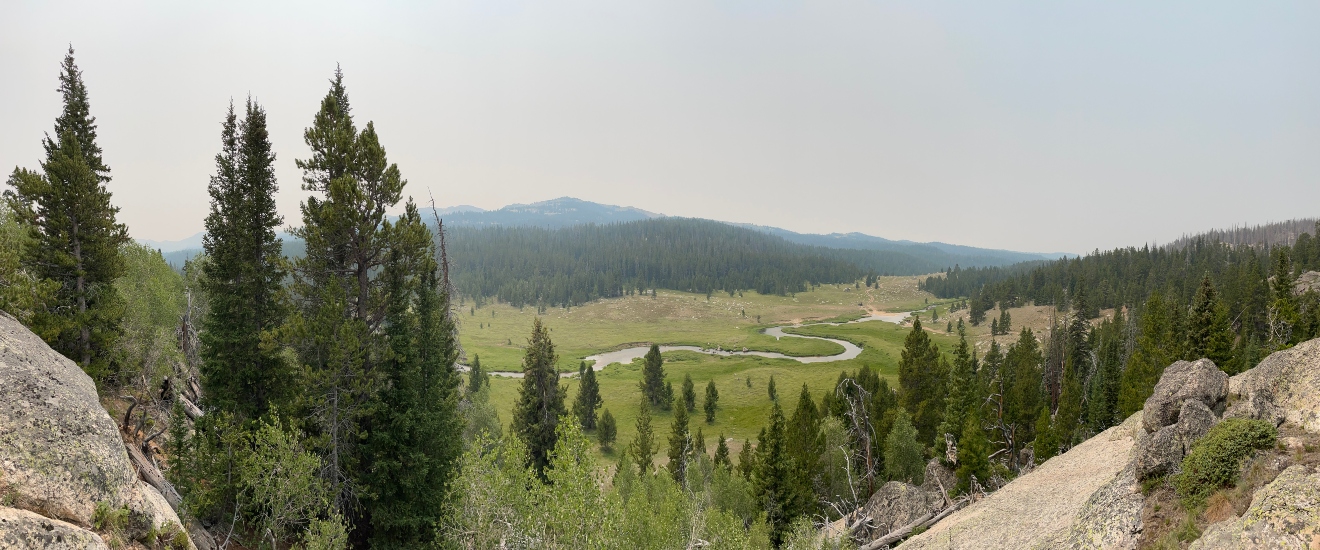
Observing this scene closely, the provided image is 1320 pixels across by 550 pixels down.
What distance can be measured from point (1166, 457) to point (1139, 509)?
69.3 inches

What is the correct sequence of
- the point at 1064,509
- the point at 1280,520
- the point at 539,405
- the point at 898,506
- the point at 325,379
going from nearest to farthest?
the point at 1280,520
the point at 1064,509
the point at 325,379
the point at 898,506
the point at 539,405

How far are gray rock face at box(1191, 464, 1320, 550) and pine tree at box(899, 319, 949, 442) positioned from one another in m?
43.9

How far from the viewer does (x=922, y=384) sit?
Answer: 5566 centimetres

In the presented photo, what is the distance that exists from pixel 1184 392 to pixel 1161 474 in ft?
10.5

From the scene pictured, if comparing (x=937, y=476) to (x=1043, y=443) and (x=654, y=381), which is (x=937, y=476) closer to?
(x=1043, y=443)

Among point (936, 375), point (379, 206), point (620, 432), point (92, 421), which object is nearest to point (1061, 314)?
point (936, 375)

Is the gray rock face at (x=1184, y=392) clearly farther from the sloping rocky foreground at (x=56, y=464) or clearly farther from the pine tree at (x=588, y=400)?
the pine tree at (x=588, y=400)

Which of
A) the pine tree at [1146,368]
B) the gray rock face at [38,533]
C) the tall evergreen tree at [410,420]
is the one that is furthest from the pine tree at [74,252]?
the pine tree at [1146,368]

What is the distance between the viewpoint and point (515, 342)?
16775cm

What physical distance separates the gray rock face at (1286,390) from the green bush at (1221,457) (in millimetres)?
1353

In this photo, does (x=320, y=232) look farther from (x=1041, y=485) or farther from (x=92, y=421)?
(x=1041, y=485)

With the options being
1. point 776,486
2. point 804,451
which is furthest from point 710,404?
point 776,486

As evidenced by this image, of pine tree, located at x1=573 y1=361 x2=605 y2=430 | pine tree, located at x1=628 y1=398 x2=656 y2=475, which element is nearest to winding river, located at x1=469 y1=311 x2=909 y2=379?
pine tree, located at x1=573 y1=361 x2=605 y2=430

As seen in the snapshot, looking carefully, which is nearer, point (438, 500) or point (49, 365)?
point (49, 365)
